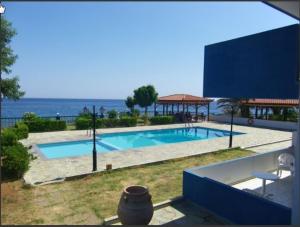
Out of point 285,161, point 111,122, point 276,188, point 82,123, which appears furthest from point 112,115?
point 276,188

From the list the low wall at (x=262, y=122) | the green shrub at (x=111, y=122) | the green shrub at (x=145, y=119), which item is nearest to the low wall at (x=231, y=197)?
the green shrub at (x=111, y=122)

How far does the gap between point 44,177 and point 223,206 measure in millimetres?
6518

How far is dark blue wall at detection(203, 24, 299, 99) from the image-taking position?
6.15 metres

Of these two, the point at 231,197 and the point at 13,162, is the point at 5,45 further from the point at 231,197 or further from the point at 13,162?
the point at 231,197

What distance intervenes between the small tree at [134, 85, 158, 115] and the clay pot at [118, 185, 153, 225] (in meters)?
24.6

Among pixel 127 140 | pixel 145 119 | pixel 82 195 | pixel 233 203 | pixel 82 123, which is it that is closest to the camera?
pixel 233 203

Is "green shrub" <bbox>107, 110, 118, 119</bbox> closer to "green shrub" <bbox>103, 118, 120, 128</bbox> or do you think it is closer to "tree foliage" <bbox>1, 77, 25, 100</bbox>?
"green shrub" <bbox>103, 118, 120, 128</bbox>

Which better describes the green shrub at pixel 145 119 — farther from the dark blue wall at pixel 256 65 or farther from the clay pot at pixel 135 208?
the clay pot at pixel 135 208

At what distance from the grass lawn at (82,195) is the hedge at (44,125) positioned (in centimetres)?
1253

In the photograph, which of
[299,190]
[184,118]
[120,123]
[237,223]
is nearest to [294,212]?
[299,190]

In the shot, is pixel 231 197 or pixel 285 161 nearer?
pixel 231 197

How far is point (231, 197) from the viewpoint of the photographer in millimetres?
6855

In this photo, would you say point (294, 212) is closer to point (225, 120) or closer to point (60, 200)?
point (60, 200)

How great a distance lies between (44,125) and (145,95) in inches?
479
